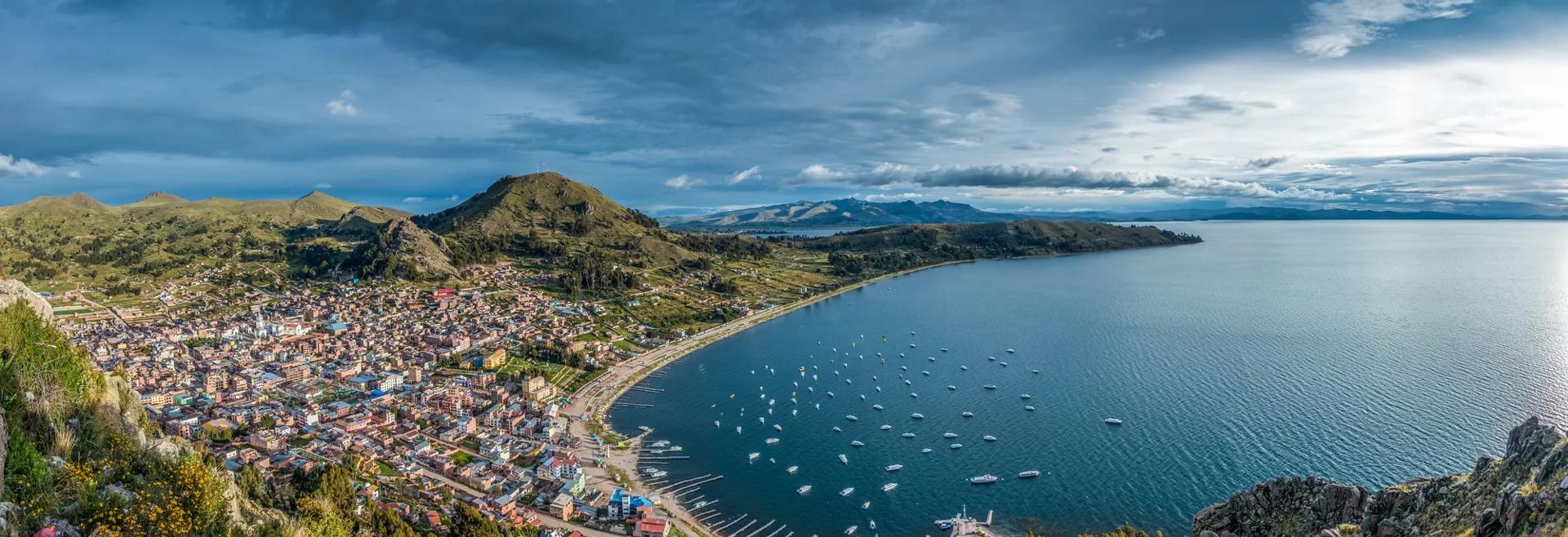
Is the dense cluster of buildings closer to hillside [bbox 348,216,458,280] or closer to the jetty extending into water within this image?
hillside [bbox 348,216,458,280]

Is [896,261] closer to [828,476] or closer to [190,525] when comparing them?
[828,476]

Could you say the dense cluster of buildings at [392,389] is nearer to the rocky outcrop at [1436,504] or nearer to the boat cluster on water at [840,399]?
the boat cluster on water at [840,399]

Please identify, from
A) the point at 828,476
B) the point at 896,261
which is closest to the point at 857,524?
the point at 828,476

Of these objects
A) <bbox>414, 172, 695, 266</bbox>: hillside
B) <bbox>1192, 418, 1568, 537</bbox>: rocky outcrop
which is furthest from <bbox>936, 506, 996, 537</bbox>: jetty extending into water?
<bbox>414, 172, 695, 266</bbox>: hillside

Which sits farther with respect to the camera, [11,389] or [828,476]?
[828,476]

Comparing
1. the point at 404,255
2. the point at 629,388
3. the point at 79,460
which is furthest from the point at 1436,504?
the point at 404,255

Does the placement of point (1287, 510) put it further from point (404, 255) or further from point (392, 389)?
point (404, 255)

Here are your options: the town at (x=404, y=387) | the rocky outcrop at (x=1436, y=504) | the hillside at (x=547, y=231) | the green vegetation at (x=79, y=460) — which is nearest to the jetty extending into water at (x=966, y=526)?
the rocky outcrop at (x=1436, y=504)
